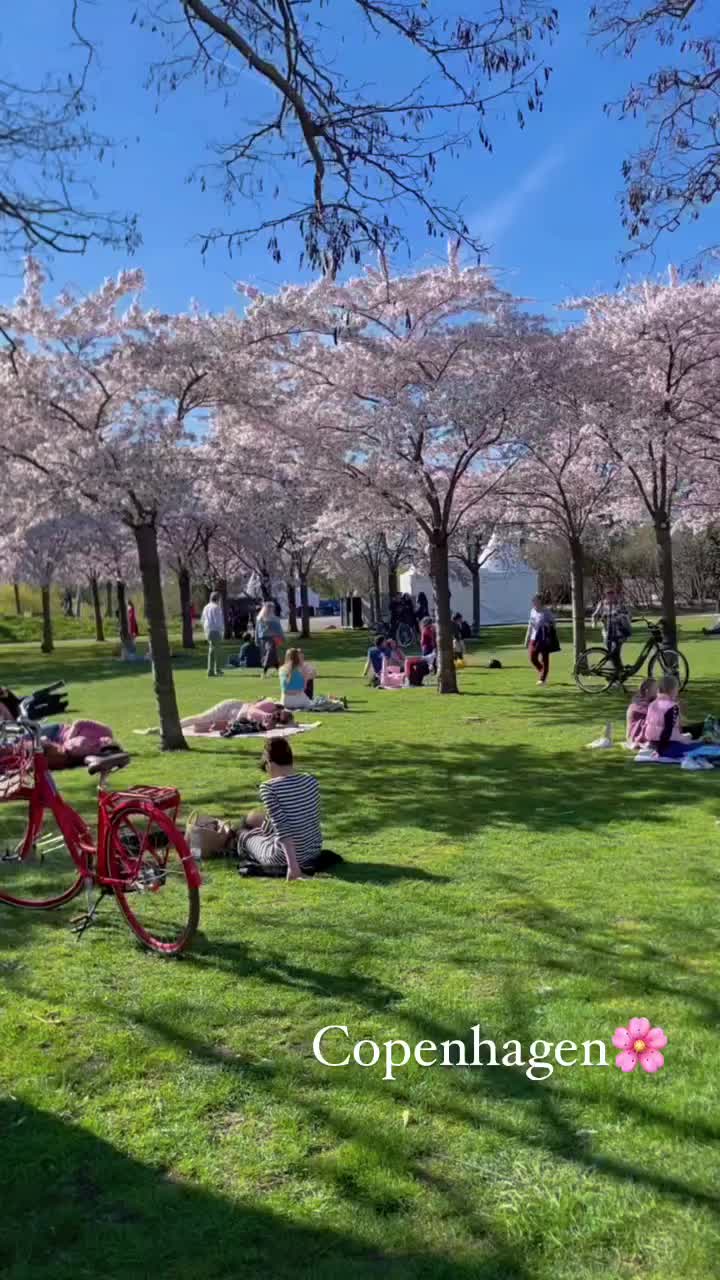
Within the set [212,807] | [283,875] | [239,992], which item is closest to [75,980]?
[239,992]

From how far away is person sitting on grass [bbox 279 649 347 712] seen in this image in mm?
16000

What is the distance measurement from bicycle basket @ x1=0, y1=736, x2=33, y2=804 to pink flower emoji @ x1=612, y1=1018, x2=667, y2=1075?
3628 millimetres

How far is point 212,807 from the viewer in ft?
28.3

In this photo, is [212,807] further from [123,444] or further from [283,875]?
[123,444]

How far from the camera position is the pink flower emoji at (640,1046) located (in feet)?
11.7

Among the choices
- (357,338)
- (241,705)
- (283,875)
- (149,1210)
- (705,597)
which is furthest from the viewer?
(705,597)

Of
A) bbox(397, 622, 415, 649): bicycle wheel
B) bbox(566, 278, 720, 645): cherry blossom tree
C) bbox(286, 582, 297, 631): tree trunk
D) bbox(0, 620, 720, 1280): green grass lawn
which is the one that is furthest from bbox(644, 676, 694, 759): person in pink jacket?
bbox(286, 582, 297, 631): tree trunk

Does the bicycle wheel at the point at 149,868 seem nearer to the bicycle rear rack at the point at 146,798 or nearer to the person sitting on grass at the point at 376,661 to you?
the bicycle rear rack at the point at 146,798

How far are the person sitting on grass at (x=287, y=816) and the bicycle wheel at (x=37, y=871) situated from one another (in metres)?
1.18

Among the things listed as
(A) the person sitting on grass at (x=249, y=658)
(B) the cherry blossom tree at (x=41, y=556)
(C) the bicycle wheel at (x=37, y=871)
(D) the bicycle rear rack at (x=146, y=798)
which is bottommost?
(C) the bicycle wheel at (x=37, y=871)

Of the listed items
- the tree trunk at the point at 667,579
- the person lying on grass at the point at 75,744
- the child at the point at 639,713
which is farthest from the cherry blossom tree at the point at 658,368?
the person lying on grass at the point at 75,744

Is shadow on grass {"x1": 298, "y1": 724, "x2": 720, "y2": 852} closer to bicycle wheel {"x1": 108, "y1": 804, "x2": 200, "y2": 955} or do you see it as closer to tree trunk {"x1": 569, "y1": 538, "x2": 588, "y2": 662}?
bicycle wheel {"x1": 108, "y1": 804, "x2": 200, "y2": 955}

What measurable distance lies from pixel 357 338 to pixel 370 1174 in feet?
48.1

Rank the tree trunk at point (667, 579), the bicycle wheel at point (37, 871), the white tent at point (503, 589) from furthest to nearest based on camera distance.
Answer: the white tent at point (503, 589) < the tree trunk at point (667, 579) < the bicycle wheel at point (37, 871)
